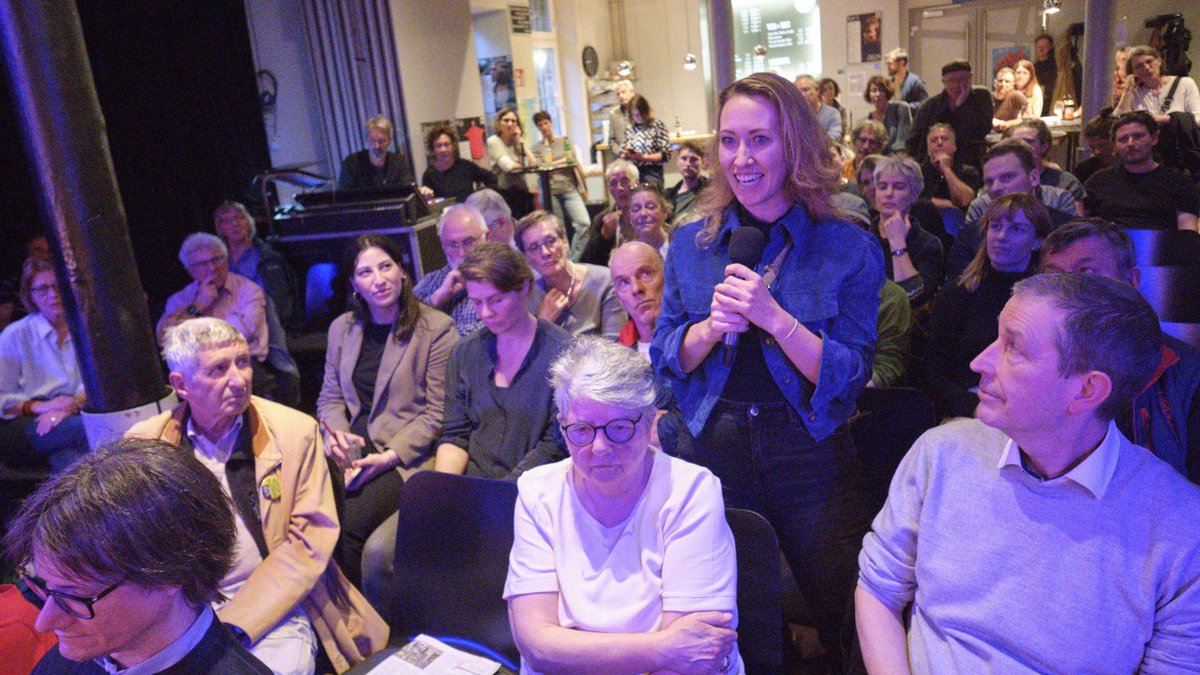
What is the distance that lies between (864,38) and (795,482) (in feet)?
35.4

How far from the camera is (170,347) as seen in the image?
2.28 metres

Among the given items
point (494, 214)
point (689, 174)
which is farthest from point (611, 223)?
point (494, 214)

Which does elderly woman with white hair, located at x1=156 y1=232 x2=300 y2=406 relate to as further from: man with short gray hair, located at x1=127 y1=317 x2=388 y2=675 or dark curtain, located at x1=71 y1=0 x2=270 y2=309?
man with short gray hair, located at x1=127 y1=317 x2=388 y2=675

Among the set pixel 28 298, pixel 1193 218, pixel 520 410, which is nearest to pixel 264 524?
pixel 520 410

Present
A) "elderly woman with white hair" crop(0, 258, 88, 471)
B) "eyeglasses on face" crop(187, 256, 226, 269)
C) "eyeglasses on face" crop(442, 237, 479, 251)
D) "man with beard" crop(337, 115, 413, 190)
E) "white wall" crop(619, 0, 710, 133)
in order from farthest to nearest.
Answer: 1. "white wall" crop(619, 0, 710, 133)
2. "man with beard" crop(337, 115, 413, 190)
3. "eyeglasses on face" crop(187, 256, 226, 269)
4. "eyeglasses on face" crop(442, 237, 479, 251)
5. "elderly woman with white hair" crop(0, 258, 88, 471)

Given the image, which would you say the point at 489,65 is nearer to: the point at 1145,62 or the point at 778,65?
the point at 778,65

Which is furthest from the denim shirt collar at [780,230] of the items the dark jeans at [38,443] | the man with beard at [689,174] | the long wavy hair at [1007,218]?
the man with beard at [689,174]

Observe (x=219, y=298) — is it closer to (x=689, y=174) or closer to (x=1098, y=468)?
(x=689, y=174)

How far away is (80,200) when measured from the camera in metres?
2.64

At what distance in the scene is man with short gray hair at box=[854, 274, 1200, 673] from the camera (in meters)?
1.37

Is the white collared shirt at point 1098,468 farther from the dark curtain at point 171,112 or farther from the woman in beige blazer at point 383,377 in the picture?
the dark curtain at point 171,112

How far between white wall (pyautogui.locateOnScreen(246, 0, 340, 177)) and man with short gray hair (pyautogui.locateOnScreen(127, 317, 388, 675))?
507 centimetres

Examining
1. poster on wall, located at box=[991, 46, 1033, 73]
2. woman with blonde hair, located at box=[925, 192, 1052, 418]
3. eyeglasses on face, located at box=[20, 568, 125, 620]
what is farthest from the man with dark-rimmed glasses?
poster on wall, located at box=[991, 46, 1033, 73]

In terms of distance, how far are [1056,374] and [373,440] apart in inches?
95.9
